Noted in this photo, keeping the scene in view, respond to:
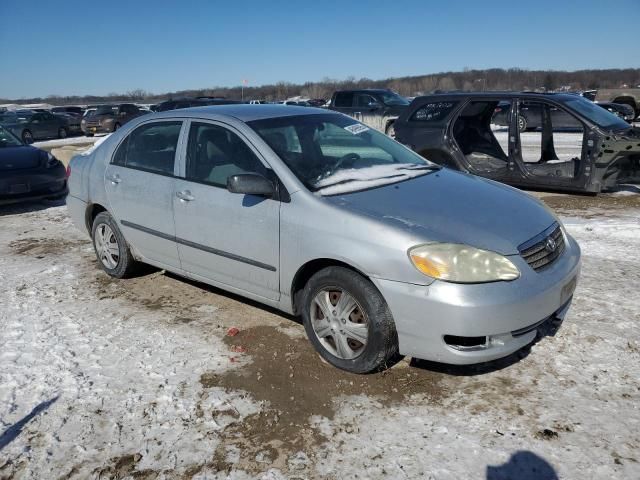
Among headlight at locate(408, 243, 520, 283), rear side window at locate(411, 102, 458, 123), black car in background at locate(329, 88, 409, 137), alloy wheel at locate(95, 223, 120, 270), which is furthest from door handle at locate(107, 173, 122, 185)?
black car in background at locate(329, 88, 409, 137)

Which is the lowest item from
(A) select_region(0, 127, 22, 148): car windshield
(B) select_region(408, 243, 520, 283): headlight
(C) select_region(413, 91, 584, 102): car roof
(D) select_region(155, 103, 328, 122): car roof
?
(B) select_region(408, 243, 520, 283): headlight

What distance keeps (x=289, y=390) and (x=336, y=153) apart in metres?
1.84

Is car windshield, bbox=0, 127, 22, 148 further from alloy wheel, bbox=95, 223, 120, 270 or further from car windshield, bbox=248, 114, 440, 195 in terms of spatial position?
car windshield, bbox=248, 114, 440, 195

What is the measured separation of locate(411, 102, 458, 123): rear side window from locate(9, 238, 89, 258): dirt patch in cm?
546

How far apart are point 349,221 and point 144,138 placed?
2.51 metres

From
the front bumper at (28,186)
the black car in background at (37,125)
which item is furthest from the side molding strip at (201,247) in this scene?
the black car in background at (37,125)

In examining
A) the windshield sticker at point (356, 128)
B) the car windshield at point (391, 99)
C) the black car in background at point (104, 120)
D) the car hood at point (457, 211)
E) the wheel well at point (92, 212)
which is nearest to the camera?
the car hood at point (457, 211)

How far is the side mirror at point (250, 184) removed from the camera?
353 centimetres

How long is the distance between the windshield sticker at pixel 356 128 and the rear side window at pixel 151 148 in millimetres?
1417

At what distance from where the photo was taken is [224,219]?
12.8ft

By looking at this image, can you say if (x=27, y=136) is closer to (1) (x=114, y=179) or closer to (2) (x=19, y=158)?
(2) (x=19, y=158)

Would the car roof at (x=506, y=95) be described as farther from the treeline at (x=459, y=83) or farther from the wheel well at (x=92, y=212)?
the treeline at (x=459, y=83)

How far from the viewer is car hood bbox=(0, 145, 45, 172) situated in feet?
27.9

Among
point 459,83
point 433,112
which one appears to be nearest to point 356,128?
point 433,112
